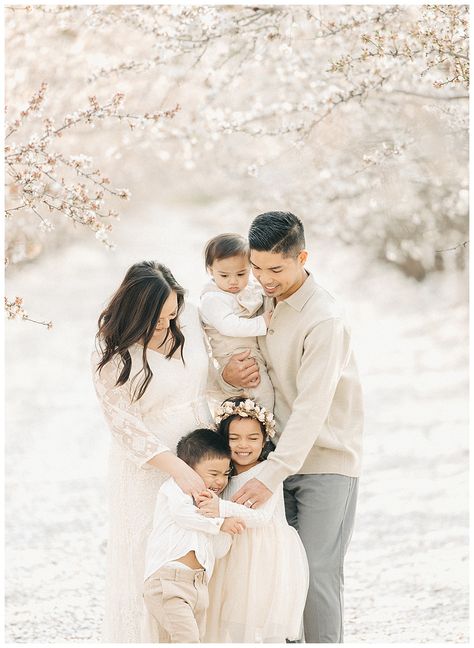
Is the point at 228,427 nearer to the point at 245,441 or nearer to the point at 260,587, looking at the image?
the point at 245,441

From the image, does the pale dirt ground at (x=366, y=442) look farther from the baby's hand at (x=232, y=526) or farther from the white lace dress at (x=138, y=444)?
the baby's hand at (x=232, y=526)

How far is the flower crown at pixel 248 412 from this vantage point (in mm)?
2979

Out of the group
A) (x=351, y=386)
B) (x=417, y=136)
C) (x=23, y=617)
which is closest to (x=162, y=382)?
(x=351, y=386)

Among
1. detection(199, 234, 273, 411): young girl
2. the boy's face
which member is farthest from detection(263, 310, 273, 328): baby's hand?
the boy's face

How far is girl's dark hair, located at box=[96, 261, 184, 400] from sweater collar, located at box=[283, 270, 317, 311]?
0.38 metres

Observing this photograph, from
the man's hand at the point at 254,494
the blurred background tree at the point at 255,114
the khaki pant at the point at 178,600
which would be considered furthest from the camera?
the blurred background tree at the point at 255,114

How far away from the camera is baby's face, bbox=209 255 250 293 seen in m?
3.23

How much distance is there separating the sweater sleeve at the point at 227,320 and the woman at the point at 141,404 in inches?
2.1

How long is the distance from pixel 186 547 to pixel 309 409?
22.6 inches

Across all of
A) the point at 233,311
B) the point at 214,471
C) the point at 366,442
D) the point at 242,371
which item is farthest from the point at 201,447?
the point at 366,442

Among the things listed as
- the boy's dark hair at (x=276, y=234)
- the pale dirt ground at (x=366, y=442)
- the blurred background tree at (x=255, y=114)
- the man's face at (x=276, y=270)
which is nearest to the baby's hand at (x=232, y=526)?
the man's face at (x=276, y=270)

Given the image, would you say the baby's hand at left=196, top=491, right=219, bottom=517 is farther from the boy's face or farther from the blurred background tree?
the blurred background tree

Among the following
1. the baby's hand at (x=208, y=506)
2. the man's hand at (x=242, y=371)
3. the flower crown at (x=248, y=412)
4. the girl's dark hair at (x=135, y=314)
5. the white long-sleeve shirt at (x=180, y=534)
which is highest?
the girl's dark hair at (x=135, y=314)

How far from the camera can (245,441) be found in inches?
117
